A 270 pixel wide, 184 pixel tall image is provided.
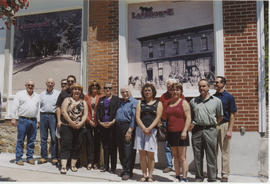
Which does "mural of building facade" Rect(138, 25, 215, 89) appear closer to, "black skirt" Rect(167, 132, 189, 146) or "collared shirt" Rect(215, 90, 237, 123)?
"collared shirt" Rect(215, 90, 237, 123)

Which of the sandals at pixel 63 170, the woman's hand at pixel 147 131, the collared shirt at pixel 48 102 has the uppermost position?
the collared shirt at pixel 48 102

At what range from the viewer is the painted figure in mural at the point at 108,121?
511 cm

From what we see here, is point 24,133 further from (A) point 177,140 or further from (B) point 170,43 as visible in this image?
(B) point 170,43

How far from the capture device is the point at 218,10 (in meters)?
5.99

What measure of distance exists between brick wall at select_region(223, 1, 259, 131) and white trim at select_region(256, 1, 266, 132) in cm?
7

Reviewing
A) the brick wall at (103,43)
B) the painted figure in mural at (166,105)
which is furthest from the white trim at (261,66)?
the brick wall at (103,43)

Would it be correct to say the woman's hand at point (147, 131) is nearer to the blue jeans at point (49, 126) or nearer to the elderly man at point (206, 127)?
the elderly man at point (206, 127)

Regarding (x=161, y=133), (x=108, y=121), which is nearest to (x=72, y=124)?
(x=108, y=121)

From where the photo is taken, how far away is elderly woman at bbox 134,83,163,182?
14.8 ft

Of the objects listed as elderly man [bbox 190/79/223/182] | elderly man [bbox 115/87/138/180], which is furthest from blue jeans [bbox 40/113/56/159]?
elderly man [bbox 190/79/223/182]

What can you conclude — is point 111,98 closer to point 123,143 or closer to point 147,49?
point 123,143

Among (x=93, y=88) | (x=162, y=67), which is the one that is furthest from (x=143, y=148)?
(x=162, y=67)

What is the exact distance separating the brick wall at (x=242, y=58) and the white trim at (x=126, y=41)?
0.11m

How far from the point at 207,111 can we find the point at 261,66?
2.08m
